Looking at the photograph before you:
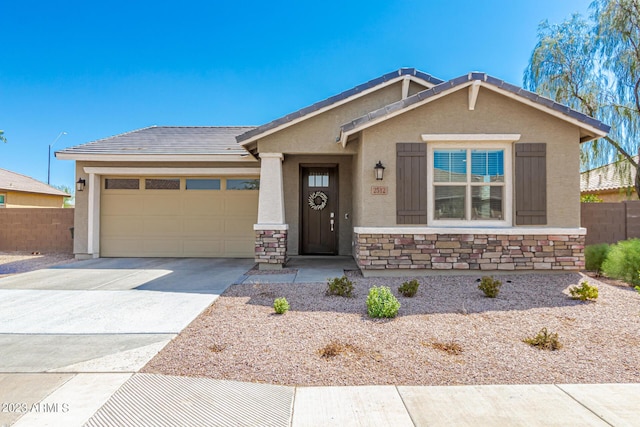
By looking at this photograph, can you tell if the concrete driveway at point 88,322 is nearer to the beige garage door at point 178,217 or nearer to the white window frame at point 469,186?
the beige garage door at point 178,217

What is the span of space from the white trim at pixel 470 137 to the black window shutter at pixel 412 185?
252mm

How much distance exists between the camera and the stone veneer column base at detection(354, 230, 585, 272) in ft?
21.7

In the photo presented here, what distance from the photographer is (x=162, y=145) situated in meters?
10.0

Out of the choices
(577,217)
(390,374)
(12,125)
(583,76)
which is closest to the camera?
(390,374)

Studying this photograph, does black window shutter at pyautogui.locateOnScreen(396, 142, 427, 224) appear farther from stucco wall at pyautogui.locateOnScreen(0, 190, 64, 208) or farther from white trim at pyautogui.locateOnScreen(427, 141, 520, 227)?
stucco wall at pyautogui.locateOnScreen(0, 190, 64, 208)

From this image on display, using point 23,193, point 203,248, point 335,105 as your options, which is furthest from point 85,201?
point 23,193

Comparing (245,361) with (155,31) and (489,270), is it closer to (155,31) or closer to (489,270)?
(489,270)

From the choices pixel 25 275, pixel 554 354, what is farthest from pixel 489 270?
pixel 25 275

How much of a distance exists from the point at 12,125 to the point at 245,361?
83.1 ft

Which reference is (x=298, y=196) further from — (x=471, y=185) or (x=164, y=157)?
(x=471, y=185)

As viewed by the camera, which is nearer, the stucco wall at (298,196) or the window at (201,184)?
the stucco wall at (298,196)

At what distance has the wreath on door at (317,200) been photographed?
9609 millimetres

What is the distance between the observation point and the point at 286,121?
25.3 feet

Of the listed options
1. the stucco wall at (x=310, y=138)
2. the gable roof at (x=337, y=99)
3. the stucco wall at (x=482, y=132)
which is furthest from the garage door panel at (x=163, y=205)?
the stucco wall at (x=482, y=132)
